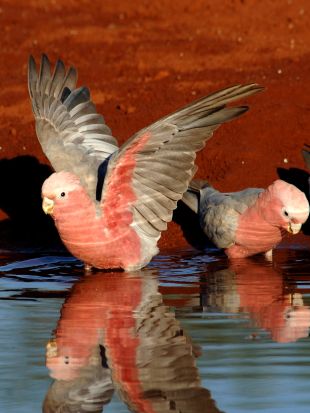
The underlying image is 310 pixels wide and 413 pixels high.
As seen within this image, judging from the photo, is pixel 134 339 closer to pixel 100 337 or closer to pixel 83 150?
pixel 100 337

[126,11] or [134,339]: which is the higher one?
[126,11]

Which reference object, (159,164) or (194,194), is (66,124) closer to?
(194,194)

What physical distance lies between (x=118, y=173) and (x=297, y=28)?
6.69 meters

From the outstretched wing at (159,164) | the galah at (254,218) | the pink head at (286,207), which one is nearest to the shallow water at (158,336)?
the galah at (254,218)

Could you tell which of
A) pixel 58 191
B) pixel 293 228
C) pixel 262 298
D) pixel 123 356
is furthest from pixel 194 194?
pixel 123 356

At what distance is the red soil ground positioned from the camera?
1242cm

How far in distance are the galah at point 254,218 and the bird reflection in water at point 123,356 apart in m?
1.40

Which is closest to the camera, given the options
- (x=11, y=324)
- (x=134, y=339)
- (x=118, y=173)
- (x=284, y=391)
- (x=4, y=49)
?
(x=284, y=391)

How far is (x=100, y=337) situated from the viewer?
776 centimetres

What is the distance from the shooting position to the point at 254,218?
10656 mm

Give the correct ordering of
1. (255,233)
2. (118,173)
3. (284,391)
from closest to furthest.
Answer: (284,391) < (118,173) < (255,233)

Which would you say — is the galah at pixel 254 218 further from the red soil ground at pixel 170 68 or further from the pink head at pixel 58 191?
the pink head at pixel 58 191

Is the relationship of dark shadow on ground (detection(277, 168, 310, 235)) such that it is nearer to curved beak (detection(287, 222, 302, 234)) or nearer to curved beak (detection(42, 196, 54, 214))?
curved beak (detection(287, 222, 302, 234))

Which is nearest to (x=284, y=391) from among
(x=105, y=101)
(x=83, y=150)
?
(x=83, y=150)
